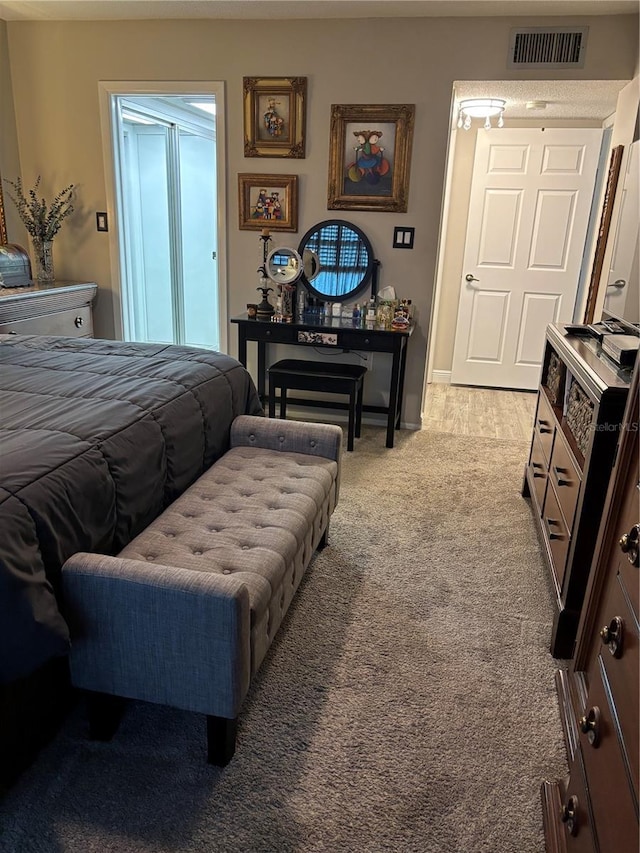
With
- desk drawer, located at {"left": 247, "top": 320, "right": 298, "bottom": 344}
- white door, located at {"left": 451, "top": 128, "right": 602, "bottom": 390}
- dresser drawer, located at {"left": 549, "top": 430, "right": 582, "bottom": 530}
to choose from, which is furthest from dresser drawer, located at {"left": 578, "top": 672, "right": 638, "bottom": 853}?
white door, located at {"left": 451, "top": 128, "right": 602, "bottom": 390}

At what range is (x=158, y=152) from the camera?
526 cm

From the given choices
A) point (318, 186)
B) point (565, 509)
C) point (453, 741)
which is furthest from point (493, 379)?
point (453, 741)

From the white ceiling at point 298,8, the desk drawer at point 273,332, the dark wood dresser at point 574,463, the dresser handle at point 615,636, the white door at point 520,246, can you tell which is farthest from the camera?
the white door at point 520,246

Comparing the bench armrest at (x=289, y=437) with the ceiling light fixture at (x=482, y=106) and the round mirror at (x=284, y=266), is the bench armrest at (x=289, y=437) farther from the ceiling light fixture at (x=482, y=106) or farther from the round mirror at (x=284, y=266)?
the ceiling light fixture at (x=482, y=106)

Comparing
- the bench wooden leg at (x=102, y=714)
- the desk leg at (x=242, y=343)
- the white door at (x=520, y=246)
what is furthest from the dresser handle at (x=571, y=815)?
the white door at (x=520, y=246)

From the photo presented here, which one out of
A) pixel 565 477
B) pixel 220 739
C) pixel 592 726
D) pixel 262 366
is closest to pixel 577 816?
pixel 592 726

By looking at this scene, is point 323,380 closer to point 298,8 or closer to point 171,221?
point 298,8

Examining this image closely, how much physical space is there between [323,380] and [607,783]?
9.08 feet

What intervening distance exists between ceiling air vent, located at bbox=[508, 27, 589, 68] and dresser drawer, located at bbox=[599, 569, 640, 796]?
3.35 meters

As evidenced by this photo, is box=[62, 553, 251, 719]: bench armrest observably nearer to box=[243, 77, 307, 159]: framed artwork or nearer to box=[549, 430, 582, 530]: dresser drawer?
box=[549, 430, 582, 530]: dresser drawer

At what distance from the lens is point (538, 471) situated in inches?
108

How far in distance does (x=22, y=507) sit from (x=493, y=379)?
14.6 feet

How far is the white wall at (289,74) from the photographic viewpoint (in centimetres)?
350

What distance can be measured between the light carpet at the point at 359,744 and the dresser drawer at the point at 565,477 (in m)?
0.42
